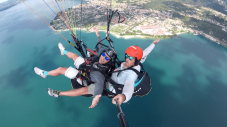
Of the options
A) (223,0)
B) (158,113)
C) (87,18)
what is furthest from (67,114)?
(223,0)

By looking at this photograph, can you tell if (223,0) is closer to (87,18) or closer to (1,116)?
(87,18)

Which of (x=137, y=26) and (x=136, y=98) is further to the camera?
(x=137, y=26)

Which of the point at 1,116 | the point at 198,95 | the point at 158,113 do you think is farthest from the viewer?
the point at 198,95

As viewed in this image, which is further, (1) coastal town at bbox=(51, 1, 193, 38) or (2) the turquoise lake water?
A: (1) coastal town at bbox=(51, 1, 193, 38)

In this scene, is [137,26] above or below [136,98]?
above

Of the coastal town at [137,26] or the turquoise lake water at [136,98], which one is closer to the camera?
the turquoise lake water at [136,98]

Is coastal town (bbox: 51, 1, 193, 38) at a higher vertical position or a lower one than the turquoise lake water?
higher

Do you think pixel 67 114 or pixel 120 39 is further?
pixel 120 39

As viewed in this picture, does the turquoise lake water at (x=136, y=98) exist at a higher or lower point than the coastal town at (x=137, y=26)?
lower
